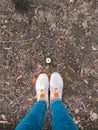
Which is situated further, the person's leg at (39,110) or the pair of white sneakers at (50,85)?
the pair of white sneakers at (50,85)

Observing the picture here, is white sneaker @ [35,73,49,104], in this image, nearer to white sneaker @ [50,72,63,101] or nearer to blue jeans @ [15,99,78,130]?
white sneaker @ [50,72,63,101]

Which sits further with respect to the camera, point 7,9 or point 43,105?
point 7,9

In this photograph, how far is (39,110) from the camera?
214 centimetres

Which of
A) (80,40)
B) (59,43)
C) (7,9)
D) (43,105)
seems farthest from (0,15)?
(43,105)

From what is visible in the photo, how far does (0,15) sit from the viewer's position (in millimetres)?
2602

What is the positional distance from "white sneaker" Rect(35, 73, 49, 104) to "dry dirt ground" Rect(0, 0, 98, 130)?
61 mm

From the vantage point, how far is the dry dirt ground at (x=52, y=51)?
258cm

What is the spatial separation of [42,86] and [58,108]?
1.45 feet

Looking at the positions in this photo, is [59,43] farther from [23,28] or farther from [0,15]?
[0,15]

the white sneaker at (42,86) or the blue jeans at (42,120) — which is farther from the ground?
the white sneaker at (42,86)

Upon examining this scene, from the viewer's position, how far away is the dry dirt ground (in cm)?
258

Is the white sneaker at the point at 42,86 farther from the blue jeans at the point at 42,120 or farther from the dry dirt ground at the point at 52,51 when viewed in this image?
the blue jeans at the point at 42,120

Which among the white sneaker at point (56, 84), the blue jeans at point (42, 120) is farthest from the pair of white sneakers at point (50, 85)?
the blue jeans at point (42, 120)

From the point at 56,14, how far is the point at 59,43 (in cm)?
27
